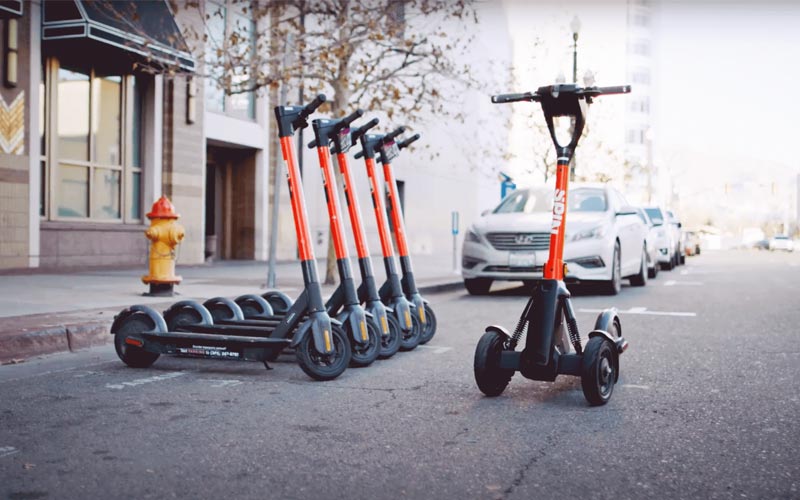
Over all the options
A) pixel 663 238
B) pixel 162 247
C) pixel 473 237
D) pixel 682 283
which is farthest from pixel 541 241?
pixel 663 238

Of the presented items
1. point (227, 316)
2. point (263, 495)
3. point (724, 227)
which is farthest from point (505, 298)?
point (724, 227)

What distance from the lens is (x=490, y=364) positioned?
512 centimetres

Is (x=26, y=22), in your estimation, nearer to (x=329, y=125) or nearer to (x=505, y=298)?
(x=505, y=298)

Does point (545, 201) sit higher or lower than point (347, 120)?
lower

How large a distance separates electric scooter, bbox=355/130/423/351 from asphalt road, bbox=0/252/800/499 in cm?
25

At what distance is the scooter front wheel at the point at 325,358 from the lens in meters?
5.68

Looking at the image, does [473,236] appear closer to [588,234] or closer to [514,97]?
[588,234]

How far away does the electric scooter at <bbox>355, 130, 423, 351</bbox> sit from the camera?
7.22 metres

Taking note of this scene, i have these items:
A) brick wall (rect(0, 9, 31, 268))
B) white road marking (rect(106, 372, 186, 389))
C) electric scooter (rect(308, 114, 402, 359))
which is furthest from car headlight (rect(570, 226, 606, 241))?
brick wall (rect(0, 9, 31, 268))

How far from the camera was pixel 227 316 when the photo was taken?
707 cm

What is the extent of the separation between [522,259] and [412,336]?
17.9ft

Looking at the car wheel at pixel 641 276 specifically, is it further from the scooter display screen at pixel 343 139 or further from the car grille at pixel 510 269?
the scooter display screen at pixel 343 139

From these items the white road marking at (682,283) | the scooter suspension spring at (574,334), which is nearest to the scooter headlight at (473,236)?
the white road marking at (682,283)

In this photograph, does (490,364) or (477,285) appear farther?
(477,285)
